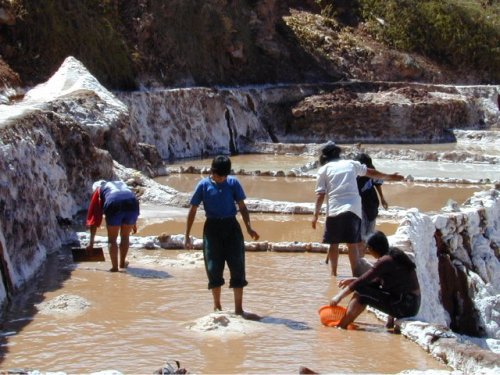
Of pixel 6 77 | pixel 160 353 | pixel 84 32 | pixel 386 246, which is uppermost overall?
pixel 84 32

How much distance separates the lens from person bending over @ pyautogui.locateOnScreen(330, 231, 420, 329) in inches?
288

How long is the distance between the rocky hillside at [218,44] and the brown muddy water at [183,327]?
8.56m

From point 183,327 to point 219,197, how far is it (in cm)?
108

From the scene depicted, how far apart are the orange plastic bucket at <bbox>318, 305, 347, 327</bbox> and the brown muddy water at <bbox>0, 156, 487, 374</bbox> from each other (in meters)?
0.07

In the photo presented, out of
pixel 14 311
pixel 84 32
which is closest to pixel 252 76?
pixel 84 32

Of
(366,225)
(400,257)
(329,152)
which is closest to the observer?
(400,257)

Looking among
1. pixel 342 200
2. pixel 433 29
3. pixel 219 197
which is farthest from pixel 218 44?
pixel 219 197

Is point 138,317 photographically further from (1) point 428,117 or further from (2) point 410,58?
(2) point 410,58

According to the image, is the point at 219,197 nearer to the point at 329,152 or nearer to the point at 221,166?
the point at 221,166

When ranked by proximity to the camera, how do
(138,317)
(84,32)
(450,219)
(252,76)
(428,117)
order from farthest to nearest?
(252,76) → (428,117) → (84,32) → (450,219) → (138,317)

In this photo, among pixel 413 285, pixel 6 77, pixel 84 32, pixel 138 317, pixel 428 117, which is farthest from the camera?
pixel 428 117

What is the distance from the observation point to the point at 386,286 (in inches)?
291

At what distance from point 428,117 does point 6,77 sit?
15.0m

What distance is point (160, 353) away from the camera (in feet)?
22.0
